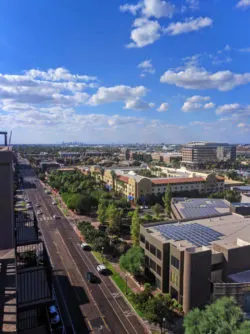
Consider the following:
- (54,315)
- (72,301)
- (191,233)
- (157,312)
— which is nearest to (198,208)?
(191,233)

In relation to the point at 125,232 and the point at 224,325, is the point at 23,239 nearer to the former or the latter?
the point at 224,325

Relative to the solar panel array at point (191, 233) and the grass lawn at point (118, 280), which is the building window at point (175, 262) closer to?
the solar panel array at point (191, 233)

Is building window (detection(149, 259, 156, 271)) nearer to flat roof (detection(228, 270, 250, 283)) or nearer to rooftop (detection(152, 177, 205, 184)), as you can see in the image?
flat roof (detection(228, 270, 250, 283))

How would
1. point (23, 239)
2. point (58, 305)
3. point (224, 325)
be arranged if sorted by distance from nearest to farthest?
point (224, 325) < point (23, 239) < point (58, 305)

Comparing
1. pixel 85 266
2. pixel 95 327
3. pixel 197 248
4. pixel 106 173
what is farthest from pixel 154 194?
pixel 95 327

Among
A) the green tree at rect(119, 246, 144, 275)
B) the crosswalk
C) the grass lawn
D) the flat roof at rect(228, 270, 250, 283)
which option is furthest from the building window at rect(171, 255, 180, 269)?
the crosswalk

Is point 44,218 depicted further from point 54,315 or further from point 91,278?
point 54,315
